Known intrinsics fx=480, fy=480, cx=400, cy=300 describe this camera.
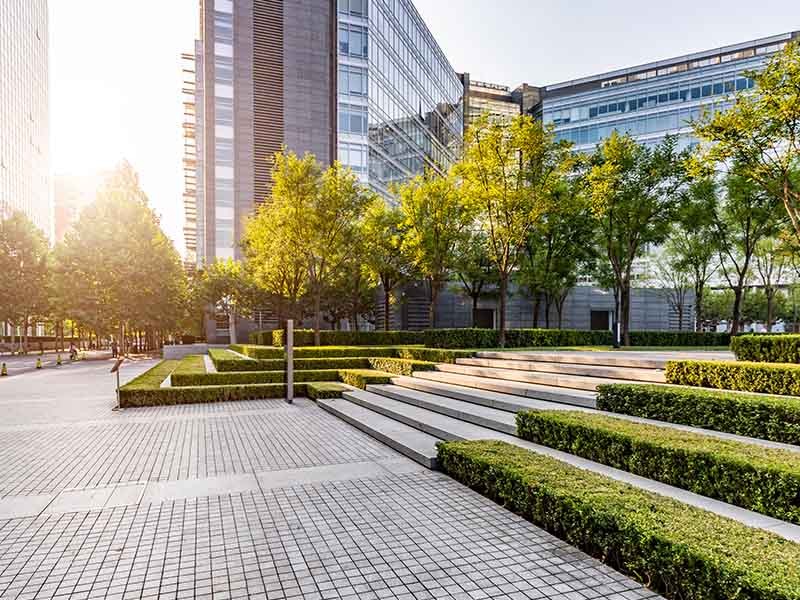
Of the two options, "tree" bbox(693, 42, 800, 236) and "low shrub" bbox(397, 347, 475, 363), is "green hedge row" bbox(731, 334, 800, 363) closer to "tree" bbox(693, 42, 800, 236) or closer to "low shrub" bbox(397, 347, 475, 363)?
"tree" bbox(693, 42, 800, 236)

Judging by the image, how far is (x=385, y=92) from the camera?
42500 millimetres

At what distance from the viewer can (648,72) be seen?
65688 millimetres

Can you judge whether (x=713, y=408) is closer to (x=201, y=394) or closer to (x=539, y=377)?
(x=539, y=377)

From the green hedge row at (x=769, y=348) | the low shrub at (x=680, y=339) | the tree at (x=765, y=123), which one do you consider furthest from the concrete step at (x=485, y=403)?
the low shrub at (x=680, y=339)

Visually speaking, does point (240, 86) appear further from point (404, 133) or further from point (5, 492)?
point (5, 492)

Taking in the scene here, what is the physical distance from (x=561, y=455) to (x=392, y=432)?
337cm

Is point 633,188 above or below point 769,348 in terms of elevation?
above

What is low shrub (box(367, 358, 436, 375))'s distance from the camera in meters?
14.7

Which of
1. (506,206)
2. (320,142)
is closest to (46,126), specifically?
(320,142)

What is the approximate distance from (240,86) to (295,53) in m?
5.63

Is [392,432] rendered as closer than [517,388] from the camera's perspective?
Yes

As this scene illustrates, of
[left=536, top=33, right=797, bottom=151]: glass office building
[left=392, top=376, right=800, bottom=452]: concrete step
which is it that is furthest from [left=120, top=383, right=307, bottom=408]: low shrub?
[left=536, top=33, right=797, bottom=151]: glass office building

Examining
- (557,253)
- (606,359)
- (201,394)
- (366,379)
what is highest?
(557,253)

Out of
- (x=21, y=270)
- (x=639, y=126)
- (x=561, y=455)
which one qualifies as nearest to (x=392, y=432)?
(x=561, y=455)
